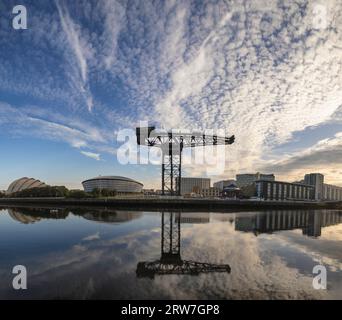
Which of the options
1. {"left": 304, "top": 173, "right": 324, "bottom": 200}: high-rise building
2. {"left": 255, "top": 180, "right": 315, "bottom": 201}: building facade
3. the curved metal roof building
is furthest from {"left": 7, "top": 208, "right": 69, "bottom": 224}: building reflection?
{"left": 304, "top": 173, "right": 324, "bottom": 200}: high-rise building

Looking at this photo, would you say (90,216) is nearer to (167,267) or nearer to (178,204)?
(178,204)

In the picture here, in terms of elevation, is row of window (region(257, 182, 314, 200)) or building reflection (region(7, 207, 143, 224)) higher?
building reflection (region(7, 207, 143, 224))

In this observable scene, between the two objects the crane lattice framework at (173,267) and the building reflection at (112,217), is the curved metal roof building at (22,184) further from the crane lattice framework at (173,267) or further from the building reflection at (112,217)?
the crane lattice framework at (173,267)

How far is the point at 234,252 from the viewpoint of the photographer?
14164 millimetres

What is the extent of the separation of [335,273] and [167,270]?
779 centimetres

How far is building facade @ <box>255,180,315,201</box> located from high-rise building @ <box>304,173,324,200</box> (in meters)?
5.14

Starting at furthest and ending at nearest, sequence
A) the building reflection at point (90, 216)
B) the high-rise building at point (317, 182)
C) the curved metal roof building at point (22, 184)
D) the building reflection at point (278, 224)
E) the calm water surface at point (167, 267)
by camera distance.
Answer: the high-rise building at point (317, 182) → the curved metal roof building at point (22, 184) → the building reflection at point (90, 216) → the building reflection at point (278, 224) → the calm water surface at point (167, 267)

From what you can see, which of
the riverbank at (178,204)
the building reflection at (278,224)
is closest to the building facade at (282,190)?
the riverbank at (178,204)

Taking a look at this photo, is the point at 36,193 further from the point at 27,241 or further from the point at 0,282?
the point at 0,282

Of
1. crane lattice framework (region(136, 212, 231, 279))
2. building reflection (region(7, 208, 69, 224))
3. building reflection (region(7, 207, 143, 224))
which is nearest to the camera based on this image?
crane lattice framework (region(136, 212, 231, 279))

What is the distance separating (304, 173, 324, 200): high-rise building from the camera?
600 feet

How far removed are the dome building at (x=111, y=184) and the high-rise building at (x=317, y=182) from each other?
140 m

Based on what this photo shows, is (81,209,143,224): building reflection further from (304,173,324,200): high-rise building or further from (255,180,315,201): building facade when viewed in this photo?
(304,173,324,200): high-rise building

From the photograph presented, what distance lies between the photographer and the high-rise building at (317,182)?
183025 millimetres
